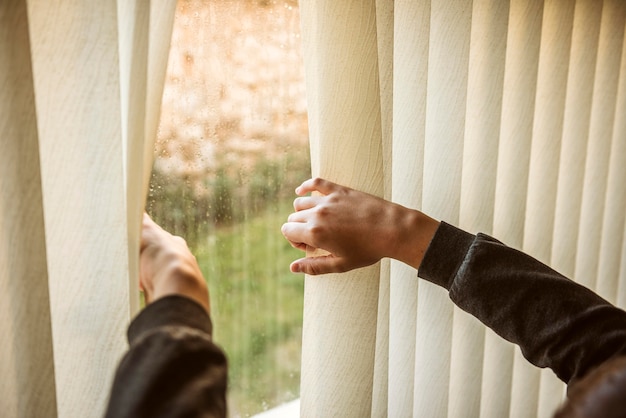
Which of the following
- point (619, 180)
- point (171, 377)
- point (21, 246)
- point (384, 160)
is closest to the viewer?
point (171, 377)

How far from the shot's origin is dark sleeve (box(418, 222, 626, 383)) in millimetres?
665

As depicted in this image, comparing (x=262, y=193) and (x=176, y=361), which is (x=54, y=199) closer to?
(x=176, y=361)

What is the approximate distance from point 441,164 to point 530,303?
278 millimetres

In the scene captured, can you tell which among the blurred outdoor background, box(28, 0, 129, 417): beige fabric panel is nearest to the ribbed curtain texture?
box(28, 0, 129, 417): beige fabric panel

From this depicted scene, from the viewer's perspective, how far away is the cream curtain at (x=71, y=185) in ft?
1.77

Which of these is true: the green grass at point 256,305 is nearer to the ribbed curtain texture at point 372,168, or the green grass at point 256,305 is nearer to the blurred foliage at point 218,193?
the blurred foliage at point 218,193

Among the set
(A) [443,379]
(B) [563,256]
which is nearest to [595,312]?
(A) [443,379]

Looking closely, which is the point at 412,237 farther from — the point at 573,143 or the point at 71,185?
the point at 573,143

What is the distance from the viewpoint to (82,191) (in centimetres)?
57

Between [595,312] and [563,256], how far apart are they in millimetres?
484

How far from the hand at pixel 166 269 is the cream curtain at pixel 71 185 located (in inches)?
1.1

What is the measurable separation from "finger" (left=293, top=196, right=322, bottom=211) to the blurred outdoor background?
0.10 m

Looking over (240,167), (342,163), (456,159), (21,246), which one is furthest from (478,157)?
(21,246)

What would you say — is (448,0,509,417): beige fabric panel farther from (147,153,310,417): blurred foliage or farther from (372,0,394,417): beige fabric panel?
(147,153,310,417): blurred foliage
